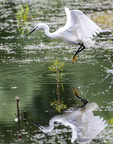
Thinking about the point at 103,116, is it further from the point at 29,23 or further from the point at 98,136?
the point at 29,23

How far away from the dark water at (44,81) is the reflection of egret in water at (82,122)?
89 millimetres

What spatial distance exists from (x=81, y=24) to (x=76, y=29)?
0.38 meters

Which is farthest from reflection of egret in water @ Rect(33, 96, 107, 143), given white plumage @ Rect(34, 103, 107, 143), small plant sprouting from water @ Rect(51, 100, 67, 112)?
small plant sprouting from water @ Rect(51, 100, 67, 112)

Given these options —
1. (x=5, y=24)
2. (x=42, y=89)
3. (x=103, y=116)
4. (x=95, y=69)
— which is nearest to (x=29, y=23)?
(x=5, y=24)

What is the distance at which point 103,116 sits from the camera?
7691 mm

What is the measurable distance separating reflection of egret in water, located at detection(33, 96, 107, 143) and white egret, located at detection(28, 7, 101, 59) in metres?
2.73

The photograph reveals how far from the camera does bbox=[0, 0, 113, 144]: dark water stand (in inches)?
280

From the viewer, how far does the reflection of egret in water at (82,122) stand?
6797 mm

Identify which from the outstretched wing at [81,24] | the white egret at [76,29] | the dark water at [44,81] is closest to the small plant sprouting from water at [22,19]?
the dark water at [44,81]

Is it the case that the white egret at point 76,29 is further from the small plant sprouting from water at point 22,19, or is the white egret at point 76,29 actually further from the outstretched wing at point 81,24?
the small plant sprouting from water at point 22,19

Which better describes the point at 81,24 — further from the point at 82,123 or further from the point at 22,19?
the point at 22,19

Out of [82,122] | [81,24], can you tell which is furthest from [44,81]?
[82,122]

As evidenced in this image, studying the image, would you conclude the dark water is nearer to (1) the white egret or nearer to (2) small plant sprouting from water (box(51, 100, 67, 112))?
(2) small plant sprouting from water (box(51, 100, 67, 112))

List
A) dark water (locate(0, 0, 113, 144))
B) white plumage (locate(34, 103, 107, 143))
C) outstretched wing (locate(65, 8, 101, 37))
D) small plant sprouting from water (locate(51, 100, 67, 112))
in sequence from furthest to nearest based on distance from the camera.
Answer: outstretched wing (locate(65, 8, 101, 37)), small plant sprouting from water (locate(51, 100, 67, 112)), dark water (locate(0, 0, 113, 144)), white plumage (locate(34, 103, 107, 143))
